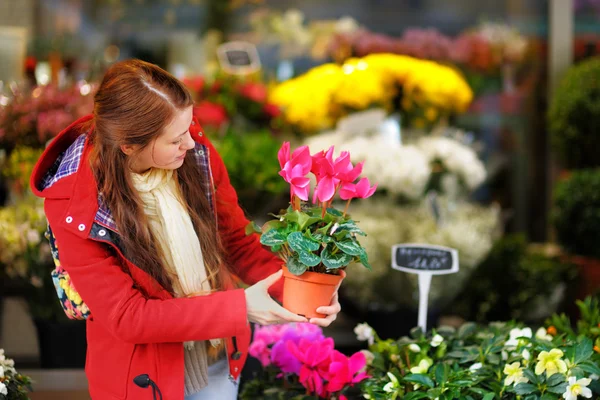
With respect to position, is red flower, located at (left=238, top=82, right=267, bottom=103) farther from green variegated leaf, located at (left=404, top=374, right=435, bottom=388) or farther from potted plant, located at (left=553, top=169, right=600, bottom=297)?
green variegated leaf, located at (left=404, top=374, right=435, bottom=388)

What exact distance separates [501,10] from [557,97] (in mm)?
1252

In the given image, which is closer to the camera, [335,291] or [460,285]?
[335,291]

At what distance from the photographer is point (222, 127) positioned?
3.78 metres

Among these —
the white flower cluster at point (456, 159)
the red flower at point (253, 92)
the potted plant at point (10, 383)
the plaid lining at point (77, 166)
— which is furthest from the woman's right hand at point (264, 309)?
the red flower at point (253, 92)

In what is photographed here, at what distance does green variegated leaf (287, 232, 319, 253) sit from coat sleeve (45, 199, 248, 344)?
17 cm

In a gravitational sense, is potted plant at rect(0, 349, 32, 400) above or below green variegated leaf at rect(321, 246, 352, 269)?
below

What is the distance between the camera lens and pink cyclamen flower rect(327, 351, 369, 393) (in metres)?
1.99

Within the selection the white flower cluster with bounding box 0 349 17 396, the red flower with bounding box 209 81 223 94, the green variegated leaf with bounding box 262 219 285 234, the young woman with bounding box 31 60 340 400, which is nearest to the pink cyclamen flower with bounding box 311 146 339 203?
the green variegated leaf with bounding box 262 219 285 234

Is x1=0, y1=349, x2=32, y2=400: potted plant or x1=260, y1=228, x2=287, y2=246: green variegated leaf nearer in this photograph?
x1=260, y1=228, x2=287, y2=246: green variegated leaf

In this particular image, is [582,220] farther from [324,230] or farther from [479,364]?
[324,230]

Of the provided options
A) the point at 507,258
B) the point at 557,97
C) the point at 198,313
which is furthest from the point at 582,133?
the point at 198,313

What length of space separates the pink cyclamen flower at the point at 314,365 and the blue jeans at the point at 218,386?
A: 221mm

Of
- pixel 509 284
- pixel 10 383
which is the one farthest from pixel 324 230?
pixel 509 284

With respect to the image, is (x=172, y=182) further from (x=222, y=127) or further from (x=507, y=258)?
(x=507, y=258)
